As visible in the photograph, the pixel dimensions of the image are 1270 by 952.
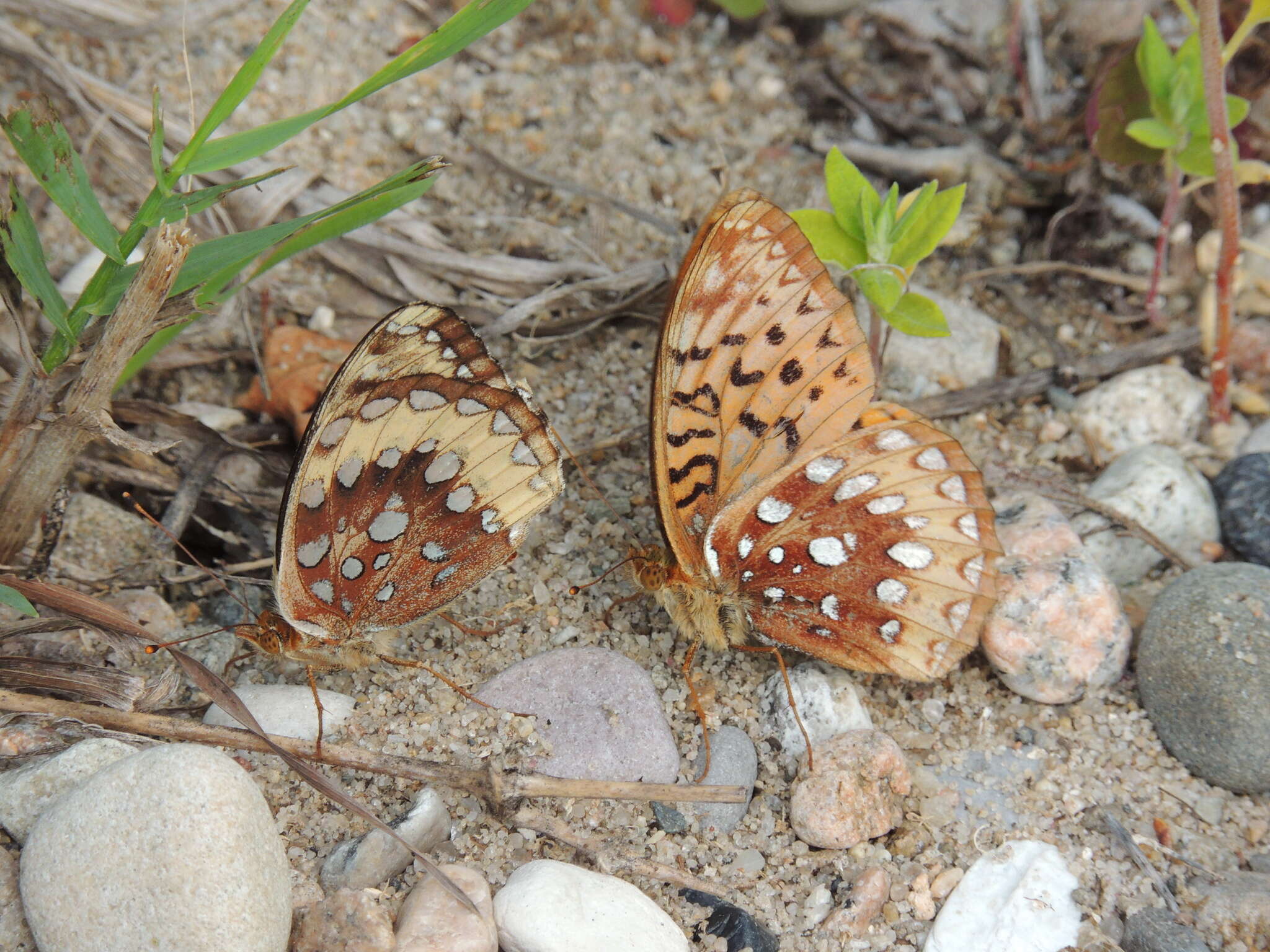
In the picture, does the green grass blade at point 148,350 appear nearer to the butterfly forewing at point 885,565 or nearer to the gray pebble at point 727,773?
the butterfly forewing at point 885,565

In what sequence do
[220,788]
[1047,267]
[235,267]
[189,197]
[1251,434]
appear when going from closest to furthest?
[220,788]
[189,197]
[235,267]
[1251,434]
[1047,267]

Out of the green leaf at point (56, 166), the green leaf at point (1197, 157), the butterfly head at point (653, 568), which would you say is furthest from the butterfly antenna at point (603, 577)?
the green leaf at point (1197, 157)

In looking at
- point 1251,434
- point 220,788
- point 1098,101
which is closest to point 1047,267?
point 1098,101

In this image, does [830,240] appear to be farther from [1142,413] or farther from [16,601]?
[16,601]

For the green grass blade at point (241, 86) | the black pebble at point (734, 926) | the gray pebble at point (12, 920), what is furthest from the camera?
the black pebble at point (734, 926)

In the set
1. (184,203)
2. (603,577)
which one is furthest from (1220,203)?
(184,203)

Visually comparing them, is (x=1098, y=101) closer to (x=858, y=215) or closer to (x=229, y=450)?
(x=858, y=215)

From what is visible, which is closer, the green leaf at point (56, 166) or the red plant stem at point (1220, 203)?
the green leaf at point (56, 166)

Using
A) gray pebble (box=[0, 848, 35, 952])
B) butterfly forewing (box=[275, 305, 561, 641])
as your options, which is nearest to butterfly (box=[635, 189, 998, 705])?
butterfly forewing (box=[275, 305, 561, 641])
